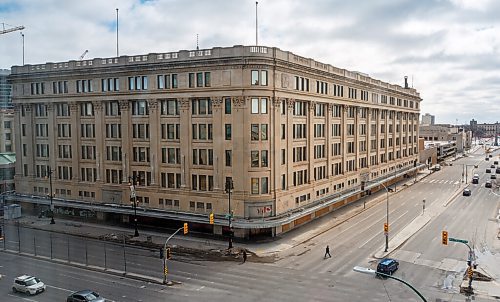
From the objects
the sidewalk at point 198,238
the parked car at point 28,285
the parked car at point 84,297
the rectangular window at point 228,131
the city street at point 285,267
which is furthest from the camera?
the rectangular window at point 228,131

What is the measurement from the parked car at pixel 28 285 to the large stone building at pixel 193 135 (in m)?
17.0

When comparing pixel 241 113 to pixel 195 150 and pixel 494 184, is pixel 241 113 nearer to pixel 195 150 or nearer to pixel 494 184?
pixel 195 150

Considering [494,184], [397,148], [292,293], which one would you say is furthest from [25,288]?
[494,184]

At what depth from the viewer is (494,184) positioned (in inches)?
3130

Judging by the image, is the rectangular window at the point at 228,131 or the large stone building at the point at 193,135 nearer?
the large stone building at the point at 193,135

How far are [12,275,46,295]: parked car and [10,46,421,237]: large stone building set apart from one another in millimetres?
17045

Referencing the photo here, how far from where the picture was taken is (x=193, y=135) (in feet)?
146

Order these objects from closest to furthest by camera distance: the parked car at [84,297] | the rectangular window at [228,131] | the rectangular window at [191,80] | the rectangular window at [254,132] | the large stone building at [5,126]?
the large stone building at [5,126], the parked car at [84,297], the rectangular window at [254,132], the rectangular window at [228,131], the rectangular window at [191,80]

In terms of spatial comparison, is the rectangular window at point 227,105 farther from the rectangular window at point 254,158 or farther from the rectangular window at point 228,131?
the rectangular window at point 254,158

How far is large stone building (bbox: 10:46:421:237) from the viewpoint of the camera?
4206cm

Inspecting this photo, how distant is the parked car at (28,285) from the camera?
26484mm

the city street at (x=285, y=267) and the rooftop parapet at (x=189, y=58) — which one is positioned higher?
the rooftop parapet at (x=189, y=58)

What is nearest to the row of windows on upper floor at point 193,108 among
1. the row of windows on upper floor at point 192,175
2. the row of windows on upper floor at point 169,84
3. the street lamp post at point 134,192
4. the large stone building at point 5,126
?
the row of windows on upper floor at point 169,84

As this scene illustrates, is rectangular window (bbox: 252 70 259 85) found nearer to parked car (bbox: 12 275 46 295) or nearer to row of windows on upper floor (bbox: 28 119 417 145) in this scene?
row of windows on upper floor (bbox: 28 119 417 145)
